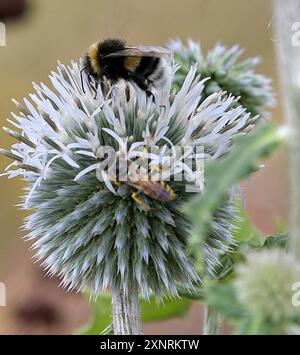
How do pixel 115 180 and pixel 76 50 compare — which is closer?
pixel 115 180

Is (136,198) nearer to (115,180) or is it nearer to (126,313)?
(115,180)

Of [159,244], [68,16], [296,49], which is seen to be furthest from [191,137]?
[68,16]

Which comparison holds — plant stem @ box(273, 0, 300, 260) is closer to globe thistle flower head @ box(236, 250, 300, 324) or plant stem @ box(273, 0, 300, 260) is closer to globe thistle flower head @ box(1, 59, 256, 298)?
globe thistle flower head @ box(236, 250, 300, 324)

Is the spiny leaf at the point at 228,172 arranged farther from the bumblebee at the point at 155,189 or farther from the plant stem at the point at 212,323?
the plant stem at the point at 212,323

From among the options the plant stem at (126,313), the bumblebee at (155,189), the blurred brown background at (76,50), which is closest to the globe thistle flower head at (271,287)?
the bumblebee at (155,189)

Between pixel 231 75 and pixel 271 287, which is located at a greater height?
pixel 231 75

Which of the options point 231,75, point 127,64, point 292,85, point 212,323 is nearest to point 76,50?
point 231,75

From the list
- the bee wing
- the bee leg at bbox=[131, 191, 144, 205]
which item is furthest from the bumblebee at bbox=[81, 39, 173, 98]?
the bee leg at bbox=[131, 191, 144, 205]
